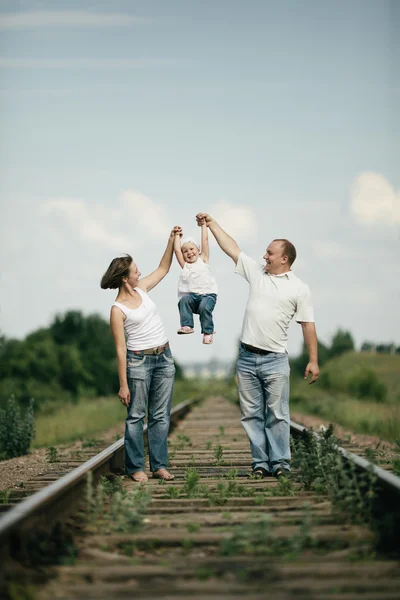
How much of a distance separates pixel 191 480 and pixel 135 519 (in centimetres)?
106

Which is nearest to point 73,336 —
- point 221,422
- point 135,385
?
point 221,422

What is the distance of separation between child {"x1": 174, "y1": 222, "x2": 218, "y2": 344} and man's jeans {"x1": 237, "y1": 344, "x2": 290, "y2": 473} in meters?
1.19

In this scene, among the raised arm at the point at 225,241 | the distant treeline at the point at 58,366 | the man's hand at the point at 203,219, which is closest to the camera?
the raised arm at the point at 225,241

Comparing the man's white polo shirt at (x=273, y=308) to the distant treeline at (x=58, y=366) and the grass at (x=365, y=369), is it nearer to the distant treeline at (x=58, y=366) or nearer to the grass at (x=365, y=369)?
the grass at (x=365, y=369)

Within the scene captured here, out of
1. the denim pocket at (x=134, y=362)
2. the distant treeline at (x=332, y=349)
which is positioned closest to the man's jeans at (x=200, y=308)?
the denim pocket at (x=134, y=362)

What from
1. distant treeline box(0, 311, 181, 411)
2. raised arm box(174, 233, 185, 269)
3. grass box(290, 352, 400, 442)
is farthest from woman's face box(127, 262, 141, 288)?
distant treeline box(0, 311, 181, 411)

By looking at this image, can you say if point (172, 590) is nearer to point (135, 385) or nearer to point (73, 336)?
point (135, 385)

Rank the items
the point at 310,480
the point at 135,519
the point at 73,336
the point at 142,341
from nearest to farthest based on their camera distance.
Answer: the point at 135,519 < the point at 310,480 < the point at 142,341 < the point at 73,336

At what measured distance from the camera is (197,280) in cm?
841

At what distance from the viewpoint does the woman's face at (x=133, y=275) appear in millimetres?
6902

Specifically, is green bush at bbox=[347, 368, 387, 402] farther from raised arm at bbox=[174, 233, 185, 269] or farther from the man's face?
the man's face

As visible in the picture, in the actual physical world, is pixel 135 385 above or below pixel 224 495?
above

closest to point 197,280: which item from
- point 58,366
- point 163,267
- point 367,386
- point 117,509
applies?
point 163,267

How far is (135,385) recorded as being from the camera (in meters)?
7.05
